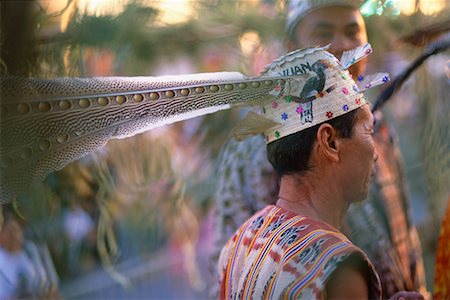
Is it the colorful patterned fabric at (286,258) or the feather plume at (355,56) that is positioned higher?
the feather plume at (355,56)

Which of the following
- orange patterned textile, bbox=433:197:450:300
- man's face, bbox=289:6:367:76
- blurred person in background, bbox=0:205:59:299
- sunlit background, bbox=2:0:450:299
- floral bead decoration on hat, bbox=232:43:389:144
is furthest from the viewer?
blurred person in background, bbox=0:205:59:299

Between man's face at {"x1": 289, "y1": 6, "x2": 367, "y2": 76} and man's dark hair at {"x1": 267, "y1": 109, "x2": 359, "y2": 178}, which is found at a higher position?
man's face at {"x1": 289, "y1": 6, "x2": 367, "y2": 76}

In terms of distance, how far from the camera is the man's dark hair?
1730 millimetres

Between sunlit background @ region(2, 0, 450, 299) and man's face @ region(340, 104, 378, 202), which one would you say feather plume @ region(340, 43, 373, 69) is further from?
sunlit background @ region(2, 0, 450, 299)

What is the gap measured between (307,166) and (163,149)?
71.0 inches

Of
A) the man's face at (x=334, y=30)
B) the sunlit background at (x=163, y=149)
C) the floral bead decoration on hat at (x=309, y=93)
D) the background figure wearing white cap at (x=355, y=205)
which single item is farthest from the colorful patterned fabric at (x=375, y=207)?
the floral bead decoration on hat at (x=309, y=93)

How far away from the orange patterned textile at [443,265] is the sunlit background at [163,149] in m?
0.42

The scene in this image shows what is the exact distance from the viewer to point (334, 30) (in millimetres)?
2438

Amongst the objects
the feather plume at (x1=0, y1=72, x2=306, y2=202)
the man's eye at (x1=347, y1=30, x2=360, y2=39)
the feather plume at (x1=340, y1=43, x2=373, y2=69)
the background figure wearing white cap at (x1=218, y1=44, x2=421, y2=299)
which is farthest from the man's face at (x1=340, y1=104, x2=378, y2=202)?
the man's eye at (x1=347, y1=30, x2=360, y2=39)

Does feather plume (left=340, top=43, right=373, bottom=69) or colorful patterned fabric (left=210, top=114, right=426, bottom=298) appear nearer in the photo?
feather plume (left=340, top=43, right=373, bottom=69)

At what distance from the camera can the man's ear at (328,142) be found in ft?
Result: 5.64

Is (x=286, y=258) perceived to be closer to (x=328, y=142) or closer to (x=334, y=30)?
(x=328, y=142)

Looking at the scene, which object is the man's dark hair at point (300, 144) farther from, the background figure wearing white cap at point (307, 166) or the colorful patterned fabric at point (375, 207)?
the colorful patterned fabric at point (375, 207)

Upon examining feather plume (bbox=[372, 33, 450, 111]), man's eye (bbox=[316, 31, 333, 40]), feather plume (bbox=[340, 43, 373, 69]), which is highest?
man's eye (bbox=[316, 31, 333, 40])
